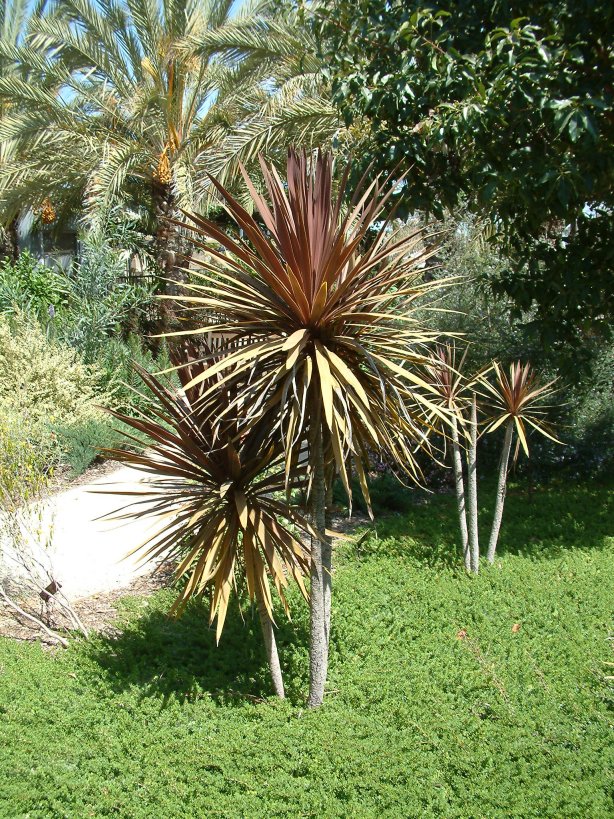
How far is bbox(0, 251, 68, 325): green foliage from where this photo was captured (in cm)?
1255

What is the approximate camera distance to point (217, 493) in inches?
169

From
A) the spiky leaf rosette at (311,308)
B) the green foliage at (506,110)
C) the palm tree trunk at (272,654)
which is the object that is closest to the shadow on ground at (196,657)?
the palm tree trunk at (272,654)

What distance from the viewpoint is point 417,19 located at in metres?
5.54

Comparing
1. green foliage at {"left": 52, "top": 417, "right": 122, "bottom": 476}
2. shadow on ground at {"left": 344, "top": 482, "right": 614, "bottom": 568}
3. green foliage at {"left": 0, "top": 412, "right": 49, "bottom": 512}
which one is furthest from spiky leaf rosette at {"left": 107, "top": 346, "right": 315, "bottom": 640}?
green foliage at {"left": 52, "top": 417, "right": 122, "bottom": 476}

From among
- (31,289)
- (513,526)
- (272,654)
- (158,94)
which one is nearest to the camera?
(272,654)

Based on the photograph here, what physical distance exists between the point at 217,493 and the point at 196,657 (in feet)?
4.56

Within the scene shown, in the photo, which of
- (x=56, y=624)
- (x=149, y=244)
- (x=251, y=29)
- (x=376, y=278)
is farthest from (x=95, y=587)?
(x=149, y=244)

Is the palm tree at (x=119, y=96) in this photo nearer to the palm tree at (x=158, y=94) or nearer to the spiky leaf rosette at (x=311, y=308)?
the palm tree at (x=158, y=94)

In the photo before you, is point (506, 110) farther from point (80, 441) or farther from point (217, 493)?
point (80, 441)

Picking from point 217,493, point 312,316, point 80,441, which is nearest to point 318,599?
point 217,493

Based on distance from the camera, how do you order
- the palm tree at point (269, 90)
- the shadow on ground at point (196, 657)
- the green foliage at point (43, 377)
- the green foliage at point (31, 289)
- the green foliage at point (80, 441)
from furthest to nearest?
the green foliage at point (31, 289)
the palm tree at point (269, 90)
the green foliage at point (43, 377)
the green foliage at point (80, 441)
the shadow on ground at point (196, 657)

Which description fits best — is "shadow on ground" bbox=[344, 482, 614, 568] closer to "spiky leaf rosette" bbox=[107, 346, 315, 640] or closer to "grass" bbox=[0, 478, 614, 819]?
"grass" bbox=[0, 478, 614, 819]

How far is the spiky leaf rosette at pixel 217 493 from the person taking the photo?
421 centimetres

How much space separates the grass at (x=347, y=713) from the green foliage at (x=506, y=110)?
2873 mm
